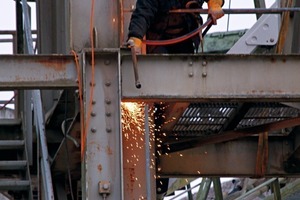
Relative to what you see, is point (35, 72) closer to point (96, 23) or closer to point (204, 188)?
point (96, 23)

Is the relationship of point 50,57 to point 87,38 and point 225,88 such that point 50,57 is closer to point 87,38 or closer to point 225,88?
point 87,38

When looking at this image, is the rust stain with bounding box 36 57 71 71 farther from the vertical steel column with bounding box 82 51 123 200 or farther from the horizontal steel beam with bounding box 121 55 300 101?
the horizontal steel beam with bounding box 121 55 300 101

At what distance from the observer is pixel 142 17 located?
437 inches

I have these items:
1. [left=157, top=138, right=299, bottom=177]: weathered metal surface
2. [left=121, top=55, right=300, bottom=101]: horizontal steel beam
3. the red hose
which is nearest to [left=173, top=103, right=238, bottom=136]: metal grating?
[left=157, top=138, right=299, bottom=177]: weathered metal surface

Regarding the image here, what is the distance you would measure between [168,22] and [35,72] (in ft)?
5.13

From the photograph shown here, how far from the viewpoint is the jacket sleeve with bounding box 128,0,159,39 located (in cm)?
1091

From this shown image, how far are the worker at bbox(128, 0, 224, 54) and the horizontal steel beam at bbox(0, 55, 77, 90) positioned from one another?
67 cm

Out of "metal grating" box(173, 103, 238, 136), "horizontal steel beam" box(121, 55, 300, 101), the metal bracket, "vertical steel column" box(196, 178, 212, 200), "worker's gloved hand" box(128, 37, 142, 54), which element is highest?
"worker's gloved hand" box(128, 37, 142, 54)

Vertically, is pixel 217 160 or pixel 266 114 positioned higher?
pixel 266 114

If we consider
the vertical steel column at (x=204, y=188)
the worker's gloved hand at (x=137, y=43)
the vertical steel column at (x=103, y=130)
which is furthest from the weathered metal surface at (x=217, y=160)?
the vertical steel column at (x=204, y=188)

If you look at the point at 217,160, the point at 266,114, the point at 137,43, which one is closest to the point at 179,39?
the point at 137,43

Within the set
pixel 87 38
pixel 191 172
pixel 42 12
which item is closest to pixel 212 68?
pixel 87 38

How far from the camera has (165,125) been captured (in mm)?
Answer: 13156

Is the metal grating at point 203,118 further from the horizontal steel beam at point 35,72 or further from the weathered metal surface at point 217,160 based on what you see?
the horizontal steel beam at point 35,72
